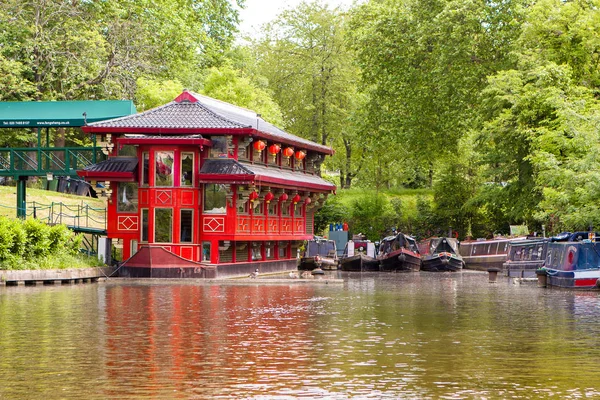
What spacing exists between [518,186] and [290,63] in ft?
132

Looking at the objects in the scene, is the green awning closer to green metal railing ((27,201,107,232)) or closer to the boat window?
green metal railing ((27,201,107,232))

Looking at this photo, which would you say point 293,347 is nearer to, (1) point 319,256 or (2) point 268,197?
(2) point 268,197

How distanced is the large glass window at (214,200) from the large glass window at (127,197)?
10.8 feet

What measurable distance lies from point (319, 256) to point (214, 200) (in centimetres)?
1910

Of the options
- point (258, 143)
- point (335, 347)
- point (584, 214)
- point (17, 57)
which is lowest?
point (335, 347)

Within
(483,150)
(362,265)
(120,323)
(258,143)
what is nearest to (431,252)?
(362,265)

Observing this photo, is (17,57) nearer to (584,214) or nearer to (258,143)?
(258,143)

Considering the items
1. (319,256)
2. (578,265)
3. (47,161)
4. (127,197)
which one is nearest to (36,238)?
(127,197)

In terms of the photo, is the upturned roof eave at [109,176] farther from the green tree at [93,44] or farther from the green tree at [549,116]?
the green tree at [549,116]

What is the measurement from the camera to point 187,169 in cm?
4781

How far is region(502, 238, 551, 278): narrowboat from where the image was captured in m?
54.0

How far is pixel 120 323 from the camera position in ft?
84.9

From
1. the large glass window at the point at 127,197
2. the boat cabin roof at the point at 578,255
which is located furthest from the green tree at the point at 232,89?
the boat cabin roof at the point at 578,255

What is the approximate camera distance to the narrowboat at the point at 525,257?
2127 inches
